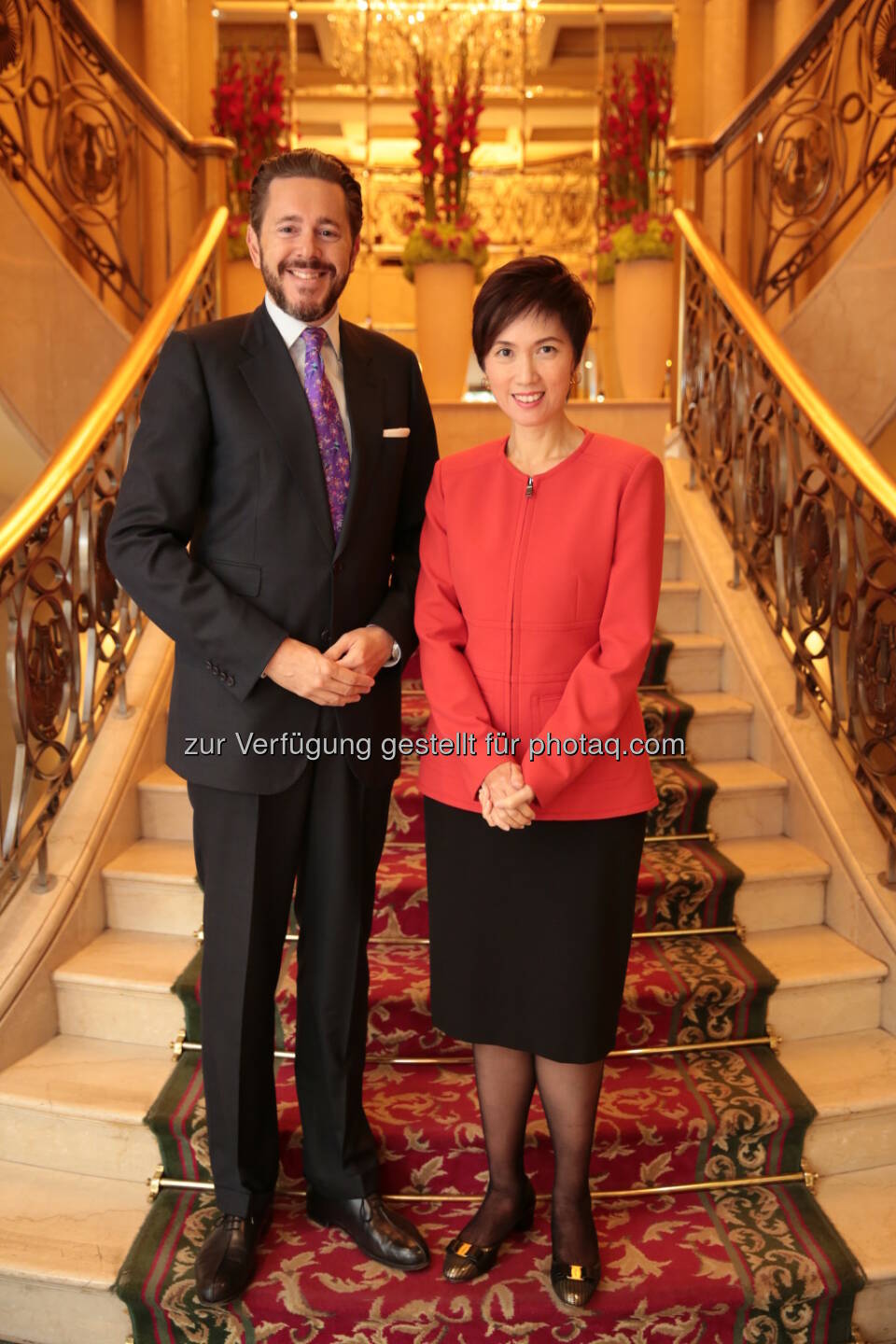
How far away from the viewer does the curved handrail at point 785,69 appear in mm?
4578

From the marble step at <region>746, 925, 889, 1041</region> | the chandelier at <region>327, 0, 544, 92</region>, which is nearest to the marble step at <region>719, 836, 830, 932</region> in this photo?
the marble step at <region>746, 925, 889, 1041</region>

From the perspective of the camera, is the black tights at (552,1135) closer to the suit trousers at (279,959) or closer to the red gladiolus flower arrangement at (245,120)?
the suit trousers at (279,959)

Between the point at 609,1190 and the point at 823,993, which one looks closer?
the point at 609,1190

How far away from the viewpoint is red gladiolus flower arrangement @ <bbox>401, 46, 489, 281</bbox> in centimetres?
655

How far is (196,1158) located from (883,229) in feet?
13.6

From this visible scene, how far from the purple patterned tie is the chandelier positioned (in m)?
7.08

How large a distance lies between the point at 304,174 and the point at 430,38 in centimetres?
726

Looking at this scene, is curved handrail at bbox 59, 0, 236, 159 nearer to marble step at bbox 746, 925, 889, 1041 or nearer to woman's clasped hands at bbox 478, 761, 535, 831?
woman's clasped hands at bbox 478, 761, 535, 831

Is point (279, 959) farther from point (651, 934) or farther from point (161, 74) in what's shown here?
point (161, 74)

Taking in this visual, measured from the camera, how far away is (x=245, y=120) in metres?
7.24

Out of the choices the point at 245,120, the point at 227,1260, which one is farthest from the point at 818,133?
the point at 227,1260

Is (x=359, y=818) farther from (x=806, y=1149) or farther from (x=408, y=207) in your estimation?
(x=408, y=207)

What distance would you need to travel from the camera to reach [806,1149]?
2.82 meters

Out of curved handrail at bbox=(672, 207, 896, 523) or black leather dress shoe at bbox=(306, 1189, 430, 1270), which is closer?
black leather dress shoe at bbox=(306, 1189, 430, 1270)
